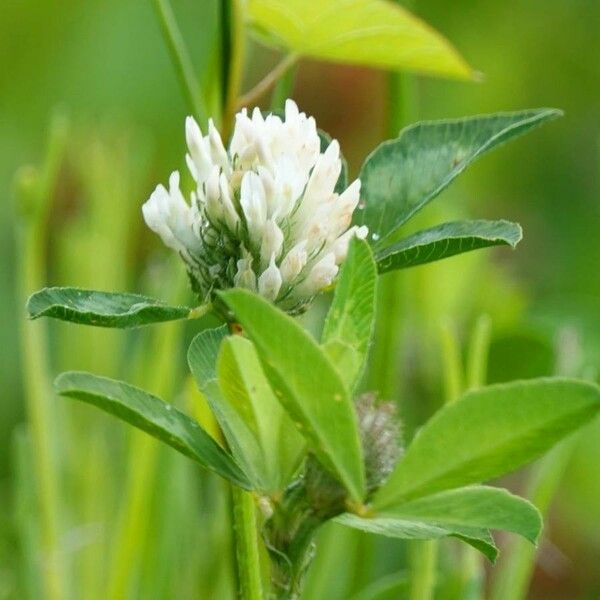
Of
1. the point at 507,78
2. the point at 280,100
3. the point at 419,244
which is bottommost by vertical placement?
the point at 419,244

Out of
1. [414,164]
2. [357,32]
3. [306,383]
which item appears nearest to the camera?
[306,383]

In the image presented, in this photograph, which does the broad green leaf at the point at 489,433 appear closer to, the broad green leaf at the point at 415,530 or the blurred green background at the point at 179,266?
the broad green leaf at the point at 415,530

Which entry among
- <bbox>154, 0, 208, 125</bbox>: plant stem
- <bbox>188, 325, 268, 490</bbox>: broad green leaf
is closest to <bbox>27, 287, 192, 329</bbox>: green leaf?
<bbox>188, 325, 268, 490</bbox>: broad green leaf

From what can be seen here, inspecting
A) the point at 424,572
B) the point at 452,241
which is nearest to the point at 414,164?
the point at 452,241

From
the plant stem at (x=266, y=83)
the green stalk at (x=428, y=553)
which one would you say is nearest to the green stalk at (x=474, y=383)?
the green stalk at (x=428, y=553)

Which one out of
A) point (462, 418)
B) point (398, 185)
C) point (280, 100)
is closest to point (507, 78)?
point (280, 100)

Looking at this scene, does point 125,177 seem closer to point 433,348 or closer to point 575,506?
point 433,348

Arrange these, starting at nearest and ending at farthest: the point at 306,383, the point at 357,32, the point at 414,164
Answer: the point at 306,383, the point at 414,164, the point at 357,32

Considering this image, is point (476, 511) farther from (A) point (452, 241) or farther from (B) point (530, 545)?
(B) point (530, 545)
